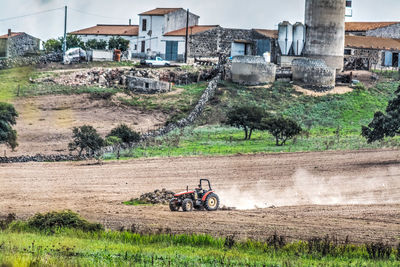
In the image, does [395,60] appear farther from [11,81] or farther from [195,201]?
[195,201]

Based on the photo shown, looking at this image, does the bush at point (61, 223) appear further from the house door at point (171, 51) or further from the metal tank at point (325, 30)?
the house door at point (171, 51)

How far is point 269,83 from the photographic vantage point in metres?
77.9

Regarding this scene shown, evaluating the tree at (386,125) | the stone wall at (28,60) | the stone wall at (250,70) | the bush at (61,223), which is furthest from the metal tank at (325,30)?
the bush at (61,223)

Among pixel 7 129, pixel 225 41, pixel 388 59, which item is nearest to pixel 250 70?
pixel 225 41

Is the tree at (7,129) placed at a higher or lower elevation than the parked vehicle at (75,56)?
lower

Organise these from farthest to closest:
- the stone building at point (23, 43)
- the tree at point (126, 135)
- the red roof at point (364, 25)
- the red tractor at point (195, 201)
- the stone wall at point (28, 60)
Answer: the red roof at point (364, 25) → the stone building at point (23, 43) → the stone wall at point (28, 60) → the tree at point (126, 135) → the red tractor at point (195, 201)

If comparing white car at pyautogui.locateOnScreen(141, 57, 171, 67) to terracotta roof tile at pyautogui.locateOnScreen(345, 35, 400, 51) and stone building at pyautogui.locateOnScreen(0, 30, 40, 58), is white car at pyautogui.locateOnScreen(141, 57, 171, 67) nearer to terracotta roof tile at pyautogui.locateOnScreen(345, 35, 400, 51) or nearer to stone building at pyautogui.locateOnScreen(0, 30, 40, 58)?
stone building at pyautogui.locateOnScreen(0, 30, 40, 58)

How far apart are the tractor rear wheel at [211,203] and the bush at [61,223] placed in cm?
569

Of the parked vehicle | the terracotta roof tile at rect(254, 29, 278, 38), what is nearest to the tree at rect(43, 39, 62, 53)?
the parked vehicle

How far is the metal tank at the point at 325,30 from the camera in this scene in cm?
8062

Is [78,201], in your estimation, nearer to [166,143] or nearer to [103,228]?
[103,228]

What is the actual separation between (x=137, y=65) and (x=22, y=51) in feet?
36.0

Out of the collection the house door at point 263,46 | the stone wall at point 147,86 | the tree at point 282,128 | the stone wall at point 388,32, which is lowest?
the tree at point 282,128

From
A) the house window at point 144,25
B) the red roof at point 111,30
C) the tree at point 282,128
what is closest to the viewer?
the tree at point 282,128
